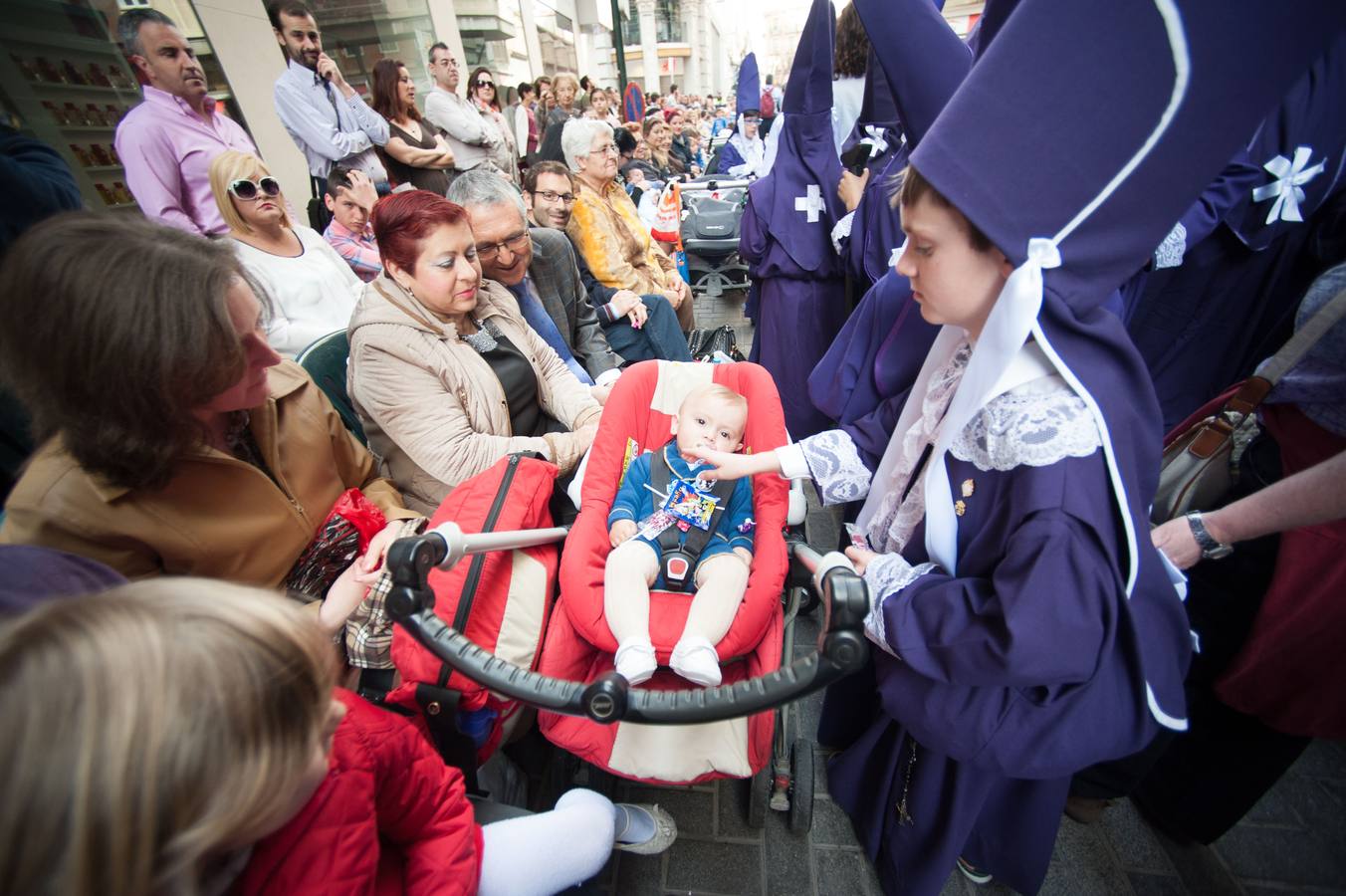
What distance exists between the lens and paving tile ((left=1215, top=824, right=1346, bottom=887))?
1587 millimetres

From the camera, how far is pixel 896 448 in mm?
1401

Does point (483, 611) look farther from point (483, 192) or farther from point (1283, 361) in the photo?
point (1283, 361)

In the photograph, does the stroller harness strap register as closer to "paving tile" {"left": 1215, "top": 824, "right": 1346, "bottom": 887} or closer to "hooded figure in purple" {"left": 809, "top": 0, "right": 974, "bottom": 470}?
"hooded figure in purple" {"left": 809, "top": 0, "right": 974, "bottom": 470}

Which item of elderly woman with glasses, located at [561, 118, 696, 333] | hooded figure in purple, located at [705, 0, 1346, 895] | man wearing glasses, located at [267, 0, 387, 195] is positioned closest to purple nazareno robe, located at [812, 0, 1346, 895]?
hooded figure in purple, located at [705, 0, 1346, 895]

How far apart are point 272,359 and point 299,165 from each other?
224 inches

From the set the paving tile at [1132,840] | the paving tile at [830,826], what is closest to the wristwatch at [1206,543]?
the paving tile at [1132,840]

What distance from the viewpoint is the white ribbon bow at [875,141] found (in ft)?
9.43

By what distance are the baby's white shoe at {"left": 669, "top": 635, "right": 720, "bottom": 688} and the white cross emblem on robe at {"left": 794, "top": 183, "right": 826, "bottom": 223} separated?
2.68m

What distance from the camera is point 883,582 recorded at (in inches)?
47.3

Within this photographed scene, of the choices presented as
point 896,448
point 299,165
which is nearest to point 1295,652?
point 896,448

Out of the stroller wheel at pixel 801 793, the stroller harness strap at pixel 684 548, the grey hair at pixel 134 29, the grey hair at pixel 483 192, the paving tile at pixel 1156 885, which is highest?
the grey hair at pixel 134 29

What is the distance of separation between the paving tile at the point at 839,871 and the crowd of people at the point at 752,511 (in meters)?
0.10

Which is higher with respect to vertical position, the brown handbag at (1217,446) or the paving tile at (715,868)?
the brown handbag at (1217,446)

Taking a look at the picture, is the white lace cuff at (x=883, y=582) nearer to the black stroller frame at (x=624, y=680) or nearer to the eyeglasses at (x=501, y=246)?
the black stroller frame at (x=624, y=680)
